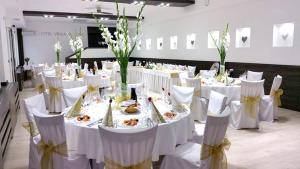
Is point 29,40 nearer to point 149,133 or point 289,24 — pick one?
point 289,24

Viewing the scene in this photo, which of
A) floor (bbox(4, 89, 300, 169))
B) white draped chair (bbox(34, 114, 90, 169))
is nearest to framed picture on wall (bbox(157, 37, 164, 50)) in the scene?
floor (bbox(4, 89, 300, 169))

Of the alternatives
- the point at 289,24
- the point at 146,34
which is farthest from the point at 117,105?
the point at 146,34

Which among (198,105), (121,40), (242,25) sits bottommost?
(198,105)

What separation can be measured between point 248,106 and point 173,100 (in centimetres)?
235

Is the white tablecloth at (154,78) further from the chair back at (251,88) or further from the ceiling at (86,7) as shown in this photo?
the chair back at (251,88)

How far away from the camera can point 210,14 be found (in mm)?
9258

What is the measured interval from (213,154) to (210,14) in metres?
7.74

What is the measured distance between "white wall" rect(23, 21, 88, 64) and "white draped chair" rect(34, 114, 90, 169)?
1385cm

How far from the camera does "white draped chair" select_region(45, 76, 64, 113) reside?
18.2 feet

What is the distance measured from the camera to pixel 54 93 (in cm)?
564

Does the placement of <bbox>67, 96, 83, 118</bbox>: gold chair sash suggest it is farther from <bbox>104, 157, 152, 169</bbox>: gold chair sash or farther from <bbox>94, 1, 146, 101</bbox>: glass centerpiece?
<bbox>104, 157, 152, 169</bbox>: gold chair sash

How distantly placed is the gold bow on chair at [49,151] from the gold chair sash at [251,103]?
11.3ft

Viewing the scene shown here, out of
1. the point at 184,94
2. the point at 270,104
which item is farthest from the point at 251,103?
the point at 184,94

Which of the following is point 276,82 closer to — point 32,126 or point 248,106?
point 248,106
